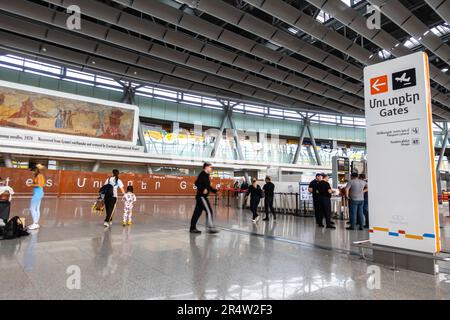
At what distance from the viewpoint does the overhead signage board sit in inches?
149

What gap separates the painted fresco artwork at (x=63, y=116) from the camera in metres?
21.0

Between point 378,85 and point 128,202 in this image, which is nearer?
point 378,85

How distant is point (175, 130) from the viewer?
3008cm

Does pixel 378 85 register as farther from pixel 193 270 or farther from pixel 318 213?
pixel 318 213

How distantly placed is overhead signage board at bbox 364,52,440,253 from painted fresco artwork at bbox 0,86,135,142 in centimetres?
2431

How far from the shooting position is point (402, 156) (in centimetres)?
402

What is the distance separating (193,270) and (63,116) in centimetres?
2419

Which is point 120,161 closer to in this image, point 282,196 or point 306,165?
point 282,196

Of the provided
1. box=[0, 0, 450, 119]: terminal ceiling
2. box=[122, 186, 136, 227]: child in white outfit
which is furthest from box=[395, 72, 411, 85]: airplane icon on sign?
box=[0, 0, 450, 119]: terminal ceiling

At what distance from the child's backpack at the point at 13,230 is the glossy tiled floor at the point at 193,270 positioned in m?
0.18

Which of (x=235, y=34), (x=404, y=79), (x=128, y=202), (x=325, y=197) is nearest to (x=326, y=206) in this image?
(x=325, y=197)

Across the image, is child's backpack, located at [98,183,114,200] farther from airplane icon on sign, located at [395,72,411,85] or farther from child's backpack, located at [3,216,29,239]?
airplane icon on sign, located at [395,72,411,85]
